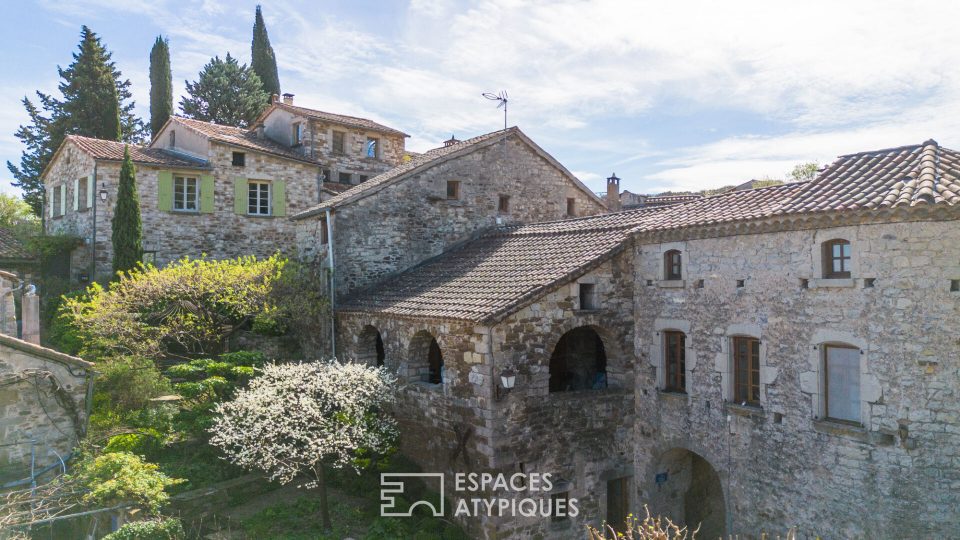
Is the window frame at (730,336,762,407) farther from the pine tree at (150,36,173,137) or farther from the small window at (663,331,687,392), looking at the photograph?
the pine tree at (150,36,173,137)

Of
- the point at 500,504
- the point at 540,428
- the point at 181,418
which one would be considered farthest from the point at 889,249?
the point at 181,418

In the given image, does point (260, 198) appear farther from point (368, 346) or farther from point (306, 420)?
point (306, 420)

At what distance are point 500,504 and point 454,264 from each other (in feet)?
23.6

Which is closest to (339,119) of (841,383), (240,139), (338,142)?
(338,142)

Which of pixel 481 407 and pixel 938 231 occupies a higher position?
pixel 938 231

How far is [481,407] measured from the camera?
42.0 ft

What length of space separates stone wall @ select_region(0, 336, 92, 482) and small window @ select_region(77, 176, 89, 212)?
46.7ft

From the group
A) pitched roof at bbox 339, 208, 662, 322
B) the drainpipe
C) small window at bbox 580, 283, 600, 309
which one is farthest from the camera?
the drainpipe

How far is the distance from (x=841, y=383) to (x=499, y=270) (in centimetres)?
767

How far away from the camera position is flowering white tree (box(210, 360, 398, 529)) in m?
12.6

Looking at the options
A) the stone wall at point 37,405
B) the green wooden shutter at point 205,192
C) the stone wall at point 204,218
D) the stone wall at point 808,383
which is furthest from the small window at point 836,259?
the green wooden shutter at point 205,192

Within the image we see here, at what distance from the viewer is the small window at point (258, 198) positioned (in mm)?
25516

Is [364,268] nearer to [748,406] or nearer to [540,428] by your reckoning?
[540,428]

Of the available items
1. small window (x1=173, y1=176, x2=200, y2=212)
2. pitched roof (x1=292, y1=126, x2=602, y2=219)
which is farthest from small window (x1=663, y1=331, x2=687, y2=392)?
small window (x1=173, y1=176, x2=200, y2=212)
